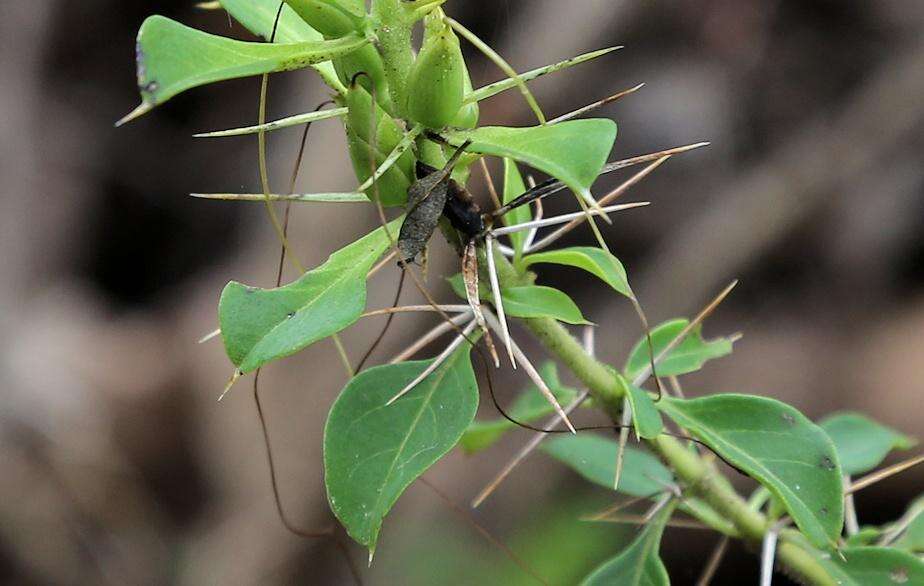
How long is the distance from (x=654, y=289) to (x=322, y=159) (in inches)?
56.2

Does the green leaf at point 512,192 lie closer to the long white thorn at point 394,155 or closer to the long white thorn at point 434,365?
the long white thorn at point 434,365

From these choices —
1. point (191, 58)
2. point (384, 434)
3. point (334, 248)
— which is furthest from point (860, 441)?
point (334, 248)

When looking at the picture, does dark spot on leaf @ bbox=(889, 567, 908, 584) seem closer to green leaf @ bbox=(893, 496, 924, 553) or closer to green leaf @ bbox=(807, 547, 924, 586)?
green leaf @ bbox=(807, 547, 924, 586)

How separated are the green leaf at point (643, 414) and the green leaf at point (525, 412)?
0.20 metres

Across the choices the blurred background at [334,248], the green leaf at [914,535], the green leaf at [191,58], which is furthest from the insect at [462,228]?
the blurred background at [334,248]

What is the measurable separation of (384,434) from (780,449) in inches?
16.4

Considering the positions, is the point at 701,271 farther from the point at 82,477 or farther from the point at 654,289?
the point at 82,477

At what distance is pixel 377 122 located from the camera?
0.87m

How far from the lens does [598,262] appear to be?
98cm

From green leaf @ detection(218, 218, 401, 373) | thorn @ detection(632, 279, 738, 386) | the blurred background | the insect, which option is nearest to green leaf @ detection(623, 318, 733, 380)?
thorn @ detection(632, 279, 738, 386)

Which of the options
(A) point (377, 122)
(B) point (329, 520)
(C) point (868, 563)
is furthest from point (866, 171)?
(A) point (377, 122)

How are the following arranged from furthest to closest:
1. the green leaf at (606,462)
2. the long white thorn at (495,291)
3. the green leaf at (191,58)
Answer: the green leaf at (606,462), the long white thorn at (495,291), the green leaf at (191,58)

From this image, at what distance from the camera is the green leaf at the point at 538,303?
968 mm

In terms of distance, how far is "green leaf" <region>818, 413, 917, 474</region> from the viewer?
1.41 meters
